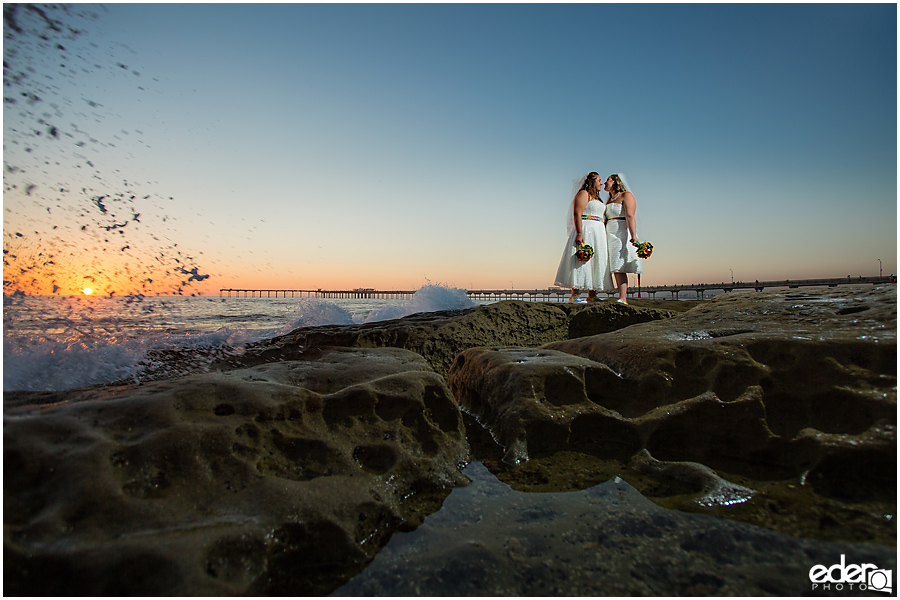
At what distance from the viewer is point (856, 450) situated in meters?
1.69

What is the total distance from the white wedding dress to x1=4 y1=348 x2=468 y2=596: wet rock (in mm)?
4890

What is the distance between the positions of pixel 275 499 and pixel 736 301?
3678 mm

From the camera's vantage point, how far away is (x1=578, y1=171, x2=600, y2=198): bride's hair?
20.7ft

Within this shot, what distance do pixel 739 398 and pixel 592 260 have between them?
15.1ft

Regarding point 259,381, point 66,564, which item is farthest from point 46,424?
point 259,381

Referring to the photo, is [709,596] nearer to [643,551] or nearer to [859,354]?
[643,551]

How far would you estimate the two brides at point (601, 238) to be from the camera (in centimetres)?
635

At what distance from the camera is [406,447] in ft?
6.31

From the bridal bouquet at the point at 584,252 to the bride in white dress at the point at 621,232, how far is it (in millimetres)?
491

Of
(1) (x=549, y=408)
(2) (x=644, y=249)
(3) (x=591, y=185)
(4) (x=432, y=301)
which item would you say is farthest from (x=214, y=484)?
(4) (x=432, y=301)

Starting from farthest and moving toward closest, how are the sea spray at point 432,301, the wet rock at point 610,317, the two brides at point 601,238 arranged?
1. the sea spray at point 432,301
2. the two brides at point 601,238
3. the wet rock at point 610,317

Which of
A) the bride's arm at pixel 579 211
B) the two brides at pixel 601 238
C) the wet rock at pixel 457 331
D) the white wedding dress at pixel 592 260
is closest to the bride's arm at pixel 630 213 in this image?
the two brides at pixel 601 238
